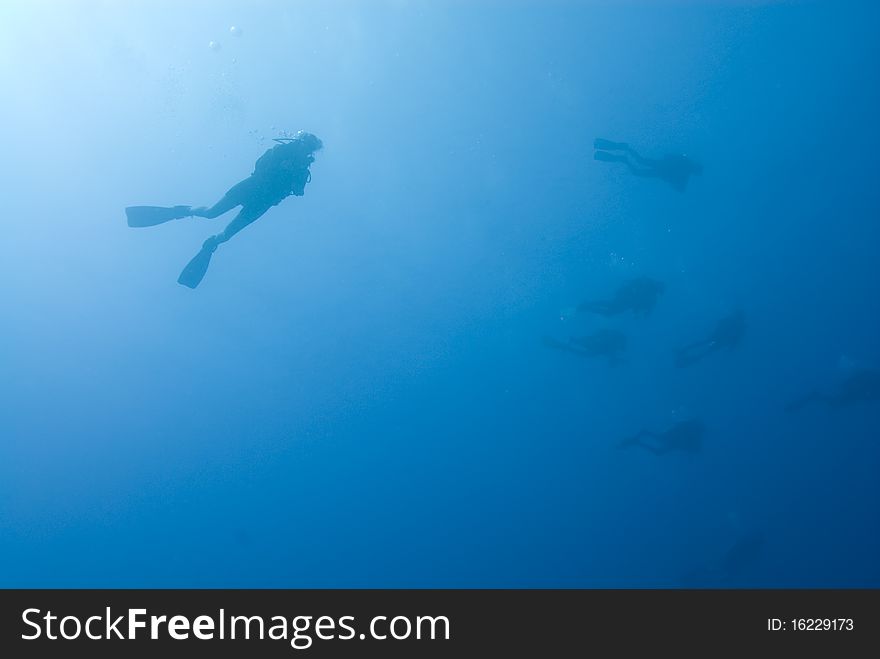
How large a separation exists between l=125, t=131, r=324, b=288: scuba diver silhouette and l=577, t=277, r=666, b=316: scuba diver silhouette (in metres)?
7.48

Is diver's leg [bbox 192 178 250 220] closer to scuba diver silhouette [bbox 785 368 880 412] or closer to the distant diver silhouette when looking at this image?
scuba diver silhouette [bbox 785 368 880 412]

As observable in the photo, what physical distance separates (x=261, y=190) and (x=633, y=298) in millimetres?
8334

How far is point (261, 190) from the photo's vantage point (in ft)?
21.4

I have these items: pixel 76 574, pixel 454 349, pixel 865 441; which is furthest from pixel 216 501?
pixel 865 441

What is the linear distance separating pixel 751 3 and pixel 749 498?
26.7m

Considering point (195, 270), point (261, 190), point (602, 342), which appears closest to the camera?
point (261, 190)

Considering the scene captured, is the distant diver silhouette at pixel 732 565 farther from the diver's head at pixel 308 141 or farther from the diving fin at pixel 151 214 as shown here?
the diving fin at pixel 151 214

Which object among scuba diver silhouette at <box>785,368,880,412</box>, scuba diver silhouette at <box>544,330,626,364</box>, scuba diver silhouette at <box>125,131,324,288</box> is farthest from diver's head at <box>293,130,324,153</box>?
scuba diver silhouette at <box>785,368,880,412</box>

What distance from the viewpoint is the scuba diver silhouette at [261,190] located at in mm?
6145

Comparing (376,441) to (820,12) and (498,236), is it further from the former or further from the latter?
(820,12)

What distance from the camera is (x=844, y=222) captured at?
31344 mm

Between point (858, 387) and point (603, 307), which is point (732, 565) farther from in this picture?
point (603, 307)

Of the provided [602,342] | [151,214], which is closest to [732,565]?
[602,342]
